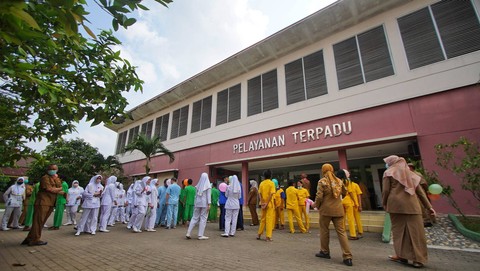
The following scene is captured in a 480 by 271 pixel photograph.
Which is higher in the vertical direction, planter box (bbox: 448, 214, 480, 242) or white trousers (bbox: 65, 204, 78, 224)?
white trousers (bbox: 65, 204, 78, 224)

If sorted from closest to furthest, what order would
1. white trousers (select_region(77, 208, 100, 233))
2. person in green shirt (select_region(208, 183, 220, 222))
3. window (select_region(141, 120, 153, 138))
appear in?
white trousers (select_region(77, 208, 100, 233)), person in green shirt (select_region(208, 183, 220, 222)), window (select_region(141, 120, 153, 138))

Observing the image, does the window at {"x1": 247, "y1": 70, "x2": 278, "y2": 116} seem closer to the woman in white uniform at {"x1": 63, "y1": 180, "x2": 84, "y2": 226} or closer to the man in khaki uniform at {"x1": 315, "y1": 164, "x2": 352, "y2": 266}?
the man in khaki uniform at {"x1": 315, "y1": 164, "x2": 352, "y2": 266}

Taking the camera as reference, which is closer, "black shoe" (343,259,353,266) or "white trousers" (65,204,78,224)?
"black shoe" (343,259,353,266)

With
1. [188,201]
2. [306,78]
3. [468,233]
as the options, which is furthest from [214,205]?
[468,233]

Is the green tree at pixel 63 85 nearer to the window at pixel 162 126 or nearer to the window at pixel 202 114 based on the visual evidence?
the window at pixel 202 114

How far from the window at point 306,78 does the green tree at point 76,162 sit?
15447 mm

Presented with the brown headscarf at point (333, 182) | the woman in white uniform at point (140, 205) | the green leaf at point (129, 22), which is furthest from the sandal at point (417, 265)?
the woman in white uniform at point (140, 205)

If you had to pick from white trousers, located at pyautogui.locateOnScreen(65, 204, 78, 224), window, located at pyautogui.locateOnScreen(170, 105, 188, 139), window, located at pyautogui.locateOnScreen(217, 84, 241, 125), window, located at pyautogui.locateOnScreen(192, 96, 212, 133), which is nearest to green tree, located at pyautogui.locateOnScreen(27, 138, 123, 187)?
window, located at pyautogui.locateOnScreen(170, 105, 188, 139)

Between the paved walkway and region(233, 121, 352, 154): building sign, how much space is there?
539cm

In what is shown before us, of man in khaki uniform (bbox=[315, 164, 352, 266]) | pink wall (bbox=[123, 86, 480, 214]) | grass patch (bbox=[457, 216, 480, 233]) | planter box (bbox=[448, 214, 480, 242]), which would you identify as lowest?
planter box (bbox=[448, 214, 480, 242])

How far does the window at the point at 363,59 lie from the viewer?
32.4ft

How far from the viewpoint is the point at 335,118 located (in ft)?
34.3

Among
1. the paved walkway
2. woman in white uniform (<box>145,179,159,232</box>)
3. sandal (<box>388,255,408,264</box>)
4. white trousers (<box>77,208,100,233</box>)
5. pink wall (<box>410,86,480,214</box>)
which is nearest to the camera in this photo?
the paved walkway

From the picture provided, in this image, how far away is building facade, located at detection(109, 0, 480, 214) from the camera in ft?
27.2
